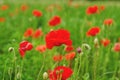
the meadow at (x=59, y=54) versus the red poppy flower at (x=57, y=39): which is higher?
the red poppy flower at (x=57, y=39)

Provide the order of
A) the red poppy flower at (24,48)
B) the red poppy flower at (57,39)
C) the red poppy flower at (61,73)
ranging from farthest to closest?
the red poppy flower at (24,48), the red poppy flower at (57,39), the red poppy flower at (61,73)

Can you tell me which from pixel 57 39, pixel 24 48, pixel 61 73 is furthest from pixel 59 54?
pixel 61 73

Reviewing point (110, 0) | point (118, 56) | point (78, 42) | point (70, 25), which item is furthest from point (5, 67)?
point (110, 0)

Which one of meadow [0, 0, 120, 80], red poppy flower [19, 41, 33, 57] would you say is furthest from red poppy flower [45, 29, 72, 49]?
red poppy flower [19, 41, 33, 57]

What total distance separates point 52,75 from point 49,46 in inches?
7.9

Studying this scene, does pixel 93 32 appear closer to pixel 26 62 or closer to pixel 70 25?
pixel 26 62

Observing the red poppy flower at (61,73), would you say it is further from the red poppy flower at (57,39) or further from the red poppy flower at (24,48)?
the red poppy flower at (24,48)

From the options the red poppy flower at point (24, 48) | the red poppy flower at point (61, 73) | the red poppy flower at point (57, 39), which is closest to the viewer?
the red poppy flower at point (61, 73)

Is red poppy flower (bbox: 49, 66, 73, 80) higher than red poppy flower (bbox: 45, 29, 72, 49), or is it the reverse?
red poppy flower (bbox: 45, 29, 72, 49)

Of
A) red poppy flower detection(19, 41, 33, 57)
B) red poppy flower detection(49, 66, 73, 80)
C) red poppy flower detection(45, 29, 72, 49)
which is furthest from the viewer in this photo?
red poppy flower detection(19, 41, 33, 57)

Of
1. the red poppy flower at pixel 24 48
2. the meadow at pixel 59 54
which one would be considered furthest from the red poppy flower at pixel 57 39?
the red poppy flower at pixel 24 48

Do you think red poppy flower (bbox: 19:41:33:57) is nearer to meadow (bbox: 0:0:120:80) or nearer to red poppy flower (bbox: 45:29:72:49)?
meadow (bbox: 0:0:120:80)

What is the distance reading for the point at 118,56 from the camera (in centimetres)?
428

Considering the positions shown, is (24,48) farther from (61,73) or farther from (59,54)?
(59,54)
